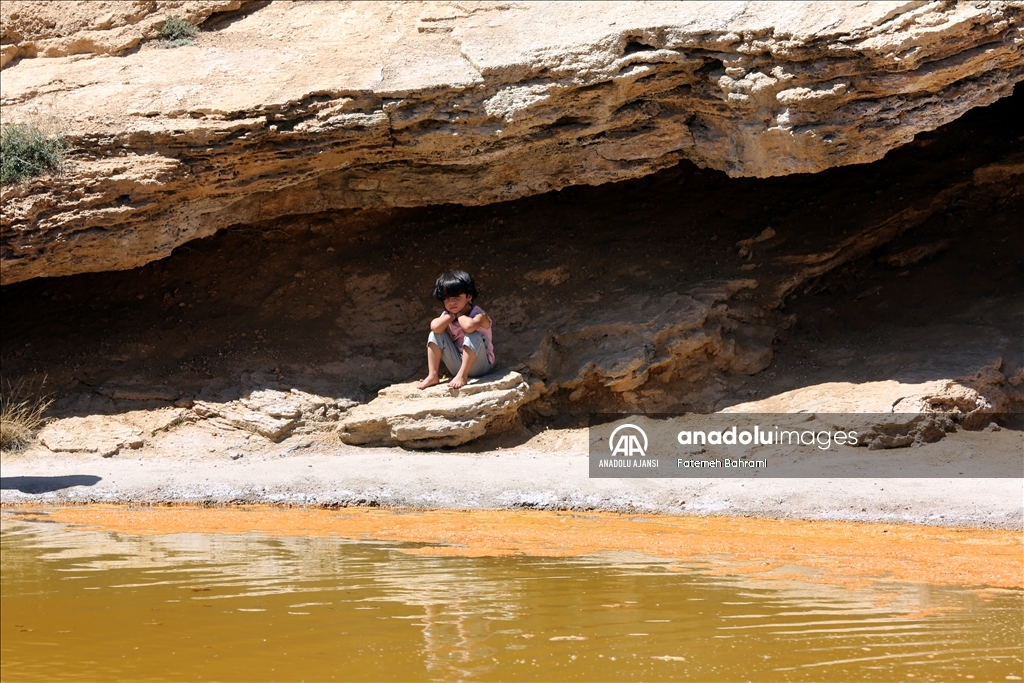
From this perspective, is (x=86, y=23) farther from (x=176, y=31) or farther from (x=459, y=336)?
(x=459, y=336)

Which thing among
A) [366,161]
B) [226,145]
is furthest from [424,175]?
[226,145]

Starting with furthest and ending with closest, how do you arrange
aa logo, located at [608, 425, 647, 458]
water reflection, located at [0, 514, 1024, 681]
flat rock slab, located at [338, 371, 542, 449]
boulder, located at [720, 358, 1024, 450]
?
flat rock slab, located at [338, 371, 542, 449] < aa logo, located at [608, 425, 647, 458] < boulder, located at [720, 358, 1024, 450] < water reflection, located at [0, 514, 1024, 681]

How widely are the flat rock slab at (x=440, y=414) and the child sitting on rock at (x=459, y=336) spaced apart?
11 cm

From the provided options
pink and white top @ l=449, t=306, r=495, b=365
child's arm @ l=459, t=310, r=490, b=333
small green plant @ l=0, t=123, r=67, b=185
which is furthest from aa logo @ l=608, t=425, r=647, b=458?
small green plant @ l=0, t=123, r=67, b=185

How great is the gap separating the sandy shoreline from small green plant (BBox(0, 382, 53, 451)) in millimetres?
169

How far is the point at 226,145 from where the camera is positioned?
26.2ft

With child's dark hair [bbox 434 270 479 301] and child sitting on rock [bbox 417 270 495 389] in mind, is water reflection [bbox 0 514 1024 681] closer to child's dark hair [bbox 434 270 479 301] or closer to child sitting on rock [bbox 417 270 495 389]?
child sitting on rock [bbox 417 270 495 389]

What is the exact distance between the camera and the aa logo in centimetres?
769

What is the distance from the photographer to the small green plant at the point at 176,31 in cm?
902

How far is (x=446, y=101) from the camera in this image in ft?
25.8

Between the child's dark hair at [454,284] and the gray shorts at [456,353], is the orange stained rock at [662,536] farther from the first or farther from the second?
the child's dark hair at [454,284]

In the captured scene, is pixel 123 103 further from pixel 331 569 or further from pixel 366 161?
pixel 331 569

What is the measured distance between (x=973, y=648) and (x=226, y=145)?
608cm

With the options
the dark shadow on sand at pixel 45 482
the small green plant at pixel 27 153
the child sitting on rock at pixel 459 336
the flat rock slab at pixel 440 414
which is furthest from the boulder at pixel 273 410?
the small green plant at pixel 27 153
